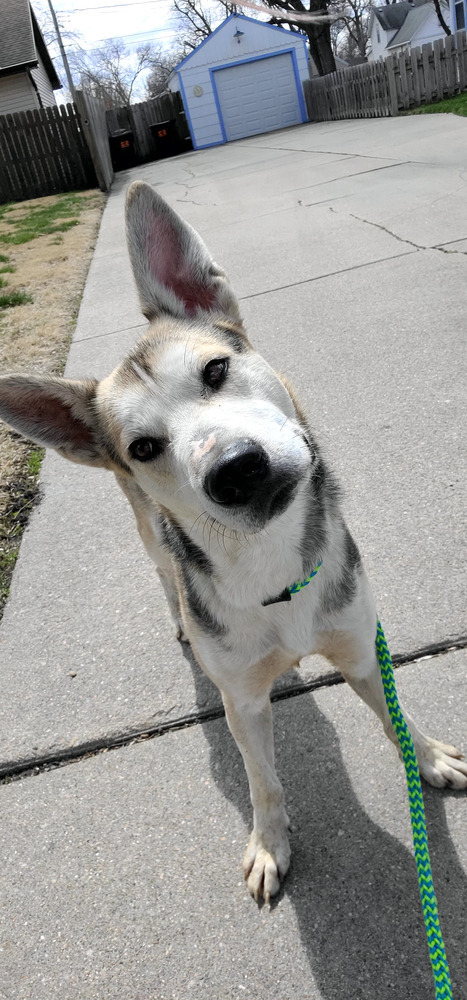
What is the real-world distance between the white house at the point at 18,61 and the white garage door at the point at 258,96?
813cm

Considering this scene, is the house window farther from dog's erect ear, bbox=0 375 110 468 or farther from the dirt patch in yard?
dog's erect ear, bbox=0 375 110 468

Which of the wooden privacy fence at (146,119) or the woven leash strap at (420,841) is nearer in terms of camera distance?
the woven leash strap at (420,841)

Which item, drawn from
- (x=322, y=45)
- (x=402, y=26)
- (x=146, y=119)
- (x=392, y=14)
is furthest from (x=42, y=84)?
(x=392, y=14)

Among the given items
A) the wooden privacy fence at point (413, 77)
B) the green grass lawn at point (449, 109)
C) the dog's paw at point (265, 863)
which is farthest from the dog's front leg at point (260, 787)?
the wooden privacy fence at point (413, 77)

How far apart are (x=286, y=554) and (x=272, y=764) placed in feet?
2.40

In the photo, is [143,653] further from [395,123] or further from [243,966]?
[395,123]

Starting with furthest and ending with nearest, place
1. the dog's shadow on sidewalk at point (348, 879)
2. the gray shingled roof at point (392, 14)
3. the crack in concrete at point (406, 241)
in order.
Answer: the gray shingled roof at point (392, 14) → the crack in concrete at point (406, 241) → the dog's shadow on sidewalk at point (348, 879)

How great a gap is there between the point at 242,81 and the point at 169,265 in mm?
34219

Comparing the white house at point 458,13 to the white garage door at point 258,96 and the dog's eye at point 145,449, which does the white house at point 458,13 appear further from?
the dog's eye at point 145,449

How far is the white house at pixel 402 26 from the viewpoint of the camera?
57500mm

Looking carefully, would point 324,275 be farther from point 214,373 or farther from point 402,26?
point 402,26

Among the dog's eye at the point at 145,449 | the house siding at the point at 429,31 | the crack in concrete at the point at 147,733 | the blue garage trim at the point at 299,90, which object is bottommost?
the crack in concrete at the point at 147,733

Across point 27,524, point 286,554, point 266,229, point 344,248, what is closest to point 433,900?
point 286,554

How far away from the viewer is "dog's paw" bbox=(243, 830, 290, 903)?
82.7 inches
